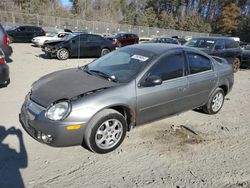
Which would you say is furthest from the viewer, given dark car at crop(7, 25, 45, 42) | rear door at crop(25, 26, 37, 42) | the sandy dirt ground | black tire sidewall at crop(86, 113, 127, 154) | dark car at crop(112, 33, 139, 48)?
dark car at crop(112, 33, 139, 48)

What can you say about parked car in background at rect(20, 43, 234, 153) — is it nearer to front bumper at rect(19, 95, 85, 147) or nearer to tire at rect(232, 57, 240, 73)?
front bumper at rect(19, 95, 85, 147)

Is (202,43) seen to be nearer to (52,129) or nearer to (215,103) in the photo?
(215,103)

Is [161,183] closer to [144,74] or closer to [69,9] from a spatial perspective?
[144,74]

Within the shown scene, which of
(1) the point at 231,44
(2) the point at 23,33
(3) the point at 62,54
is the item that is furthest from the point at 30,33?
(1) the point at 231,44

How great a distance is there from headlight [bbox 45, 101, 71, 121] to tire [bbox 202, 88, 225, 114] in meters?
3.39

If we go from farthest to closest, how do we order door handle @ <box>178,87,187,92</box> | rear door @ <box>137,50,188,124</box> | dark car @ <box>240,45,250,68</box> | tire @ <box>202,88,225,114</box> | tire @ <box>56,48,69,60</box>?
1. tire @ <box>56,48,69,60</box>
2. dark car @ <box>240,45,250,68</box>
3. tire @ <box>202,88,225,114</box>
4. door handle @ <box>178,87,187,92</box>
5. rear door @ <box>137,50,188,124</box>

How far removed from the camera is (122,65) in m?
5.04

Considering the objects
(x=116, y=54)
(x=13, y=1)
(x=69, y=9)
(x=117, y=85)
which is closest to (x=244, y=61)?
(x=116, y=54)

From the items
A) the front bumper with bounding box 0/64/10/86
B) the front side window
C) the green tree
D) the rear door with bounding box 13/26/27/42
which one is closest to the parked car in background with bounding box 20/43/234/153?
the front bumper with bounding box 0/64/10/86

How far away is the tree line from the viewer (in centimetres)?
6019

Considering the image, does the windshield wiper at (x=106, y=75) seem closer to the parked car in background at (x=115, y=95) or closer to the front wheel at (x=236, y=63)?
the parked car in background at (x=115, y=95)

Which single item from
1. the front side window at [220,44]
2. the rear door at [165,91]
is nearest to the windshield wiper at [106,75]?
the rear door at [165,91]

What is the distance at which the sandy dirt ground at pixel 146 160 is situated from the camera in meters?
3.65

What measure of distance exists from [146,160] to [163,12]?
76.8m
